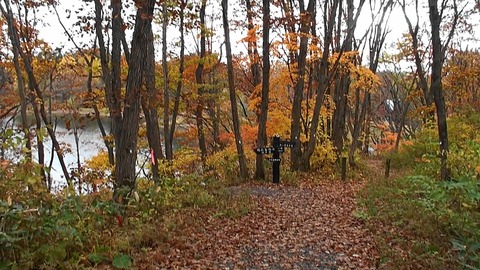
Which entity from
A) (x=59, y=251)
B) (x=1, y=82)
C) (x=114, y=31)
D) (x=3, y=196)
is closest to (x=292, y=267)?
(x=59, y=251)

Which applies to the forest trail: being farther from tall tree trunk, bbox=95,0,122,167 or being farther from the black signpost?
the black signpost

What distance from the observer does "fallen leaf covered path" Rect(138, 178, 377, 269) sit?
489 cm

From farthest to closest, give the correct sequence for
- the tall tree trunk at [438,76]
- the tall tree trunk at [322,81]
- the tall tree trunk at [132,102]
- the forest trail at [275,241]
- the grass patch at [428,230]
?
the tall tree trunk at [322,81]
the tall tree trunk at [438,76]
the tall tree trunk at [132,102]
the forest trail at [275,241]
the grass patch at [428,230]

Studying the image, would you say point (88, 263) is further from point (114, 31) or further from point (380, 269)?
point (114, 31)

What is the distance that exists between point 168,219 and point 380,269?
3204mm

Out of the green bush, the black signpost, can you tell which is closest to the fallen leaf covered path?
the green bush

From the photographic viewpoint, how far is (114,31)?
796 centimetres

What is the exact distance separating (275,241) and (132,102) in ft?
10.5

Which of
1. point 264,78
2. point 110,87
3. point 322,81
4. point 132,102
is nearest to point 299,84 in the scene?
point 322,81

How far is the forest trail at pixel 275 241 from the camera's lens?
192 inches

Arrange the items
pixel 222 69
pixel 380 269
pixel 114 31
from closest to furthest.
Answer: pixel 380 269 → pixel 114 31 → pixel 222 69

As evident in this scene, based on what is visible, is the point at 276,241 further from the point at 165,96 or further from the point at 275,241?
the point at 165,96

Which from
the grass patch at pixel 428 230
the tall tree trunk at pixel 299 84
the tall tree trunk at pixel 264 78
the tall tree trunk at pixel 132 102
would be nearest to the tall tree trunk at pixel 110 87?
the tall tree trunk at pixel 132 102

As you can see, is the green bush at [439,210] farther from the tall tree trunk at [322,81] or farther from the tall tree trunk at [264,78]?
the tall tree trunk at [264,78]
